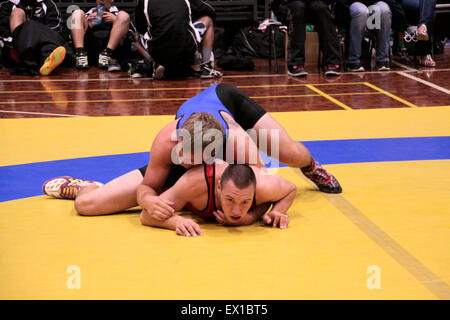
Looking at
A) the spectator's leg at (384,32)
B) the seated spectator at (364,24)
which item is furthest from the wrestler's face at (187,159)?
the spectator's leg at (384,32)

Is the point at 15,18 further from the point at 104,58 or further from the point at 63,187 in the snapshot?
the point at 63,187

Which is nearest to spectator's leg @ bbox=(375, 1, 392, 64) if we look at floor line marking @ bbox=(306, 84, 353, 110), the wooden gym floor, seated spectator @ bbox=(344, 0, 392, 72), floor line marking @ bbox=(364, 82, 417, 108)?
seated spectator @ bbox=(344, 0, 392, 72)

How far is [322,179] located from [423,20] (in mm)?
5196

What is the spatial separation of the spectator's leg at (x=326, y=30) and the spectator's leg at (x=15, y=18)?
380 cm

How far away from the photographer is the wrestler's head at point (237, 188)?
2.81 m

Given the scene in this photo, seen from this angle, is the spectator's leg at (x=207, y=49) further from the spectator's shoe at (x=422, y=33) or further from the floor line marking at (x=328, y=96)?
the spectator's shoe at (x=422, y=33)

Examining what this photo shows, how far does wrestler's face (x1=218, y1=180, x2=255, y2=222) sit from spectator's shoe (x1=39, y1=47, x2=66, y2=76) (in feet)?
18.6

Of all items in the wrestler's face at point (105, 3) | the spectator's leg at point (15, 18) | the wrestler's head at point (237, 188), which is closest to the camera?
the wrestler's head at point (237, 188)

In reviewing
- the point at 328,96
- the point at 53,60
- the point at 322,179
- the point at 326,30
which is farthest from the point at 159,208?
the point at 53,60

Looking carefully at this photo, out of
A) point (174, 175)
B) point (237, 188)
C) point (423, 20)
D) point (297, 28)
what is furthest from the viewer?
point (423, 20)

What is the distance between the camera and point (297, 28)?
7719 mm

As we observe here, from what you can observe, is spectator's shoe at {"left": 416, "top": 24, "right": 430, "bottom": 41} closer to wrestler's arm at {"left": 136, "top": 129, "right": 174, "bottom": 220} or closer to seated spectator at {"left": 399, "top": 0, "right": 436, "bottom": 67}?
seated spectator at {"left": 399, "top": 0, "right": 436, "bottom": 67}
